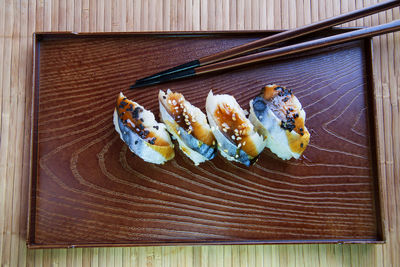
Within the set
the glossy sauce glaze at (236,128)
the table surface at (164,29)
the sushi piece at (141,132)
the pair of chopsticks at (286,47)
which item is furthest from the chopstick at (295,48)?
the sushi piece at (141,132)

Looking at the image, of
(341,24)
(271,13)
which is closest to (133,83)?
(271,13)

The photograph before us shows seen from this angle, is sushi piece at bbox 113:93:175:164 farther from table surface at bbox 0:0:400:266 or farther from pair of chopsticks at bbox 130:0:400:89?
table surface at bbox 0:0:400:266

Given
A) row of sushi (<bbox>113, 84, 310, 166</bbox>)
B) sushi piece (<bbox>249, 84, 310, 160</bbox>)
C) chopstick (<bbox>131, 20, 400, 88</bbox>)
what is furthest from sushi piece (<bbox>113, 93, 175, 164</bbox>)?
sushi piece (<bbox>249, 84, 310, 160</bbox>)

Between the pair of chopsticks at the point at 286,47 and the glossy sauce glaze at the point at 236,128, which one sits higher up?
→ the pair of chopsticks at the point at 286,47

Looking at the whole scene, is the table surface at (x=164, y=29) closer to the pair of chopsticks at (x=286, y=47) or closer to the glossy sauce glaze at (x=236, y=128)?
the pair of chopsticks at (x=286, y=47)

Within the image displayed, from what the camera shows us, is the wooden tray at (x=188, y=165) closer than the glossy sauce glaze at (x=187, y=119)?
No
